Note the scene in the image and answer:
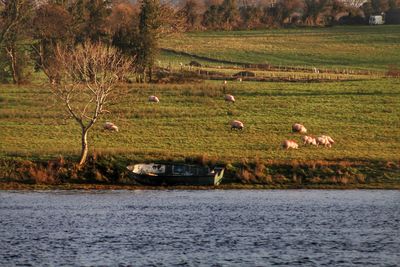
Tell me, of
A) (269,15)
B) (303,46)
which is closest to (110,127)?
(303,46)

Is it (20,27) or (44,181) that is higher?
(20,27)

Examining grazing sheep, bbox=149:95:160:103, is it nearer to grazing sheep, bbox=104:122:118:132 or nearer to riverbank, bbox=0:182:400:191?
grazing sheep, bbox=104:122:118:132

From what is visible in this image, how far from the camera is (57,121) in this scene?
260 feet

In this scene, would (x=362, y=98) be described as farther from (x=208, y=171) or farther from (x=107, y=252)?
(x=107, y=252)

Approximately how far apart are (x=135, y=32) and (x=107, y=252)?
6637 cm

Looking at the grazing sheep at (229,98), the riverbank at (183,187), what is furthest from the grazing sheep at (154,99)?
the riverbank at (183,187)

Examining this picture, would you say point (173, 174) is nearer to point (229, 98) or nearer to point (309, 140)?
point (309, 140)

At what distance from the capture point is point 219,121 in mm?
79750

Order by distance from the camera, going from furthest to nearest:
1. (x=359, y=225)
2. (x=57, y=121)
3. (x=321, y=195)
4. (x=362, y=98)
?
1. (x=362, y=98)
2. (x=57, y=121)
3. (x=321, y=195)
4. (x=359, y=225)

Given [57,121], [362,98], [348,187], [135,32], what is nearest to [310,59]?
[135,32]

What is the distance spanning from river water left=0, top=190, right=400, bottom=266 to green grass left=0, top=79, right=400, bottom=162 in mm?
6210

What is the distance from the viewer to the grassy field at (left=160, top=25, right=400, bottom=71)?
136875mm

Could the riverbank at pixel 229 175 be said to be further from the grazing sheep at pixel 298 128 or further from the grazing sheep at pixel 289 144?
the grazing sheep at pixel 298 128

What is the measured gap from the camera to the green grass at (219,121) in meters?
66.8
